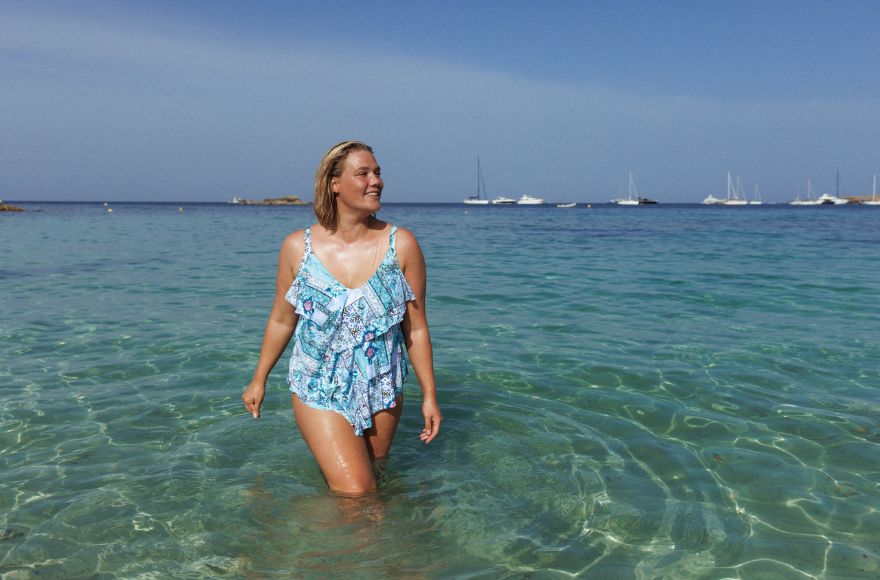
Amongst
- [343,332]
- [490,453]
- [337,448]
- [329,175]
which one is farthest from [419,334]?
[490,453]

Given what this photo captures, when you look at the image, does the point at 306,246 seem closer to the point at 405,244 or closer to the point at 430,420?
the point at 405,244

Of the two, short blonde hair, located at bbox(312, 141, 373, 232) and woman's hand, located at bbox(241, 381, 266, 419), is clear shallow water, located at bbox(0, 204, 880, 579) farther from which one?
short blonde hair, located at bbox(312, 141, 373, 232)

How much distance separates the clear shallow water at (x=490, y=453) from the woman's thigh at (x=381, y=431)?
0.29 m

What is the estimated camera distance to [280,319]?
4148mm

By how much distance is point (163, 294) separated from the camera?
12719mm

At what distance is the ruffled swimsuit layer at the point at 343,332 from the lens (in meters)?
3.96

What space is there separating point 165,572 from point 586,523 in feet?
8.01

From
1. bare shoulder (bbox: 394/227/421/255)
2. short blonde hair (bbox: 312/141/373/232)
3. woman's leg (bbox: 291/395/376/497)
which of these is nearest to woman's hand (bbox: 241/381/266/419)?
woman's leg (bbox: 291/395/376/497)

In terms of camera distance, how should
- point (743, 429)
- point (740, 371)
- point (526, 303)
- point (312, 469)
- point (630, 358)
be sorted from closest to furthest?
point (312, 469) < point (743, 429) < point (740, 371) < point (630, 358) < point (526, 303)

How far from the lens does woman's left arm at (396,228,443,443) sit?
4082 millimetres

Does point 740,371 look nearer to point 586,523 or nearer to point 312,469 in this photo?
point 586,523

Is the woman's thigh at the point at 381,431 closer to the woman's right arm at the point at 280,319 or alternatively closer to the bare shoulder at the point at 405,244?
the woman's right arm at the point at 280,319

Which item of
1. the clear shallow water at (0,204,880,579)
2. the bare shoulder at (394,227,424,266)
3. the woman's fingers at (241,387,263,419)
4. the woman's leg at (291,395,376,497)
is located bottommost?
the clear shallow water at (0,204,880,579)

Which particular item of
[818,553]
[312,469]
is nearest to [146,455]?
[312,469]
